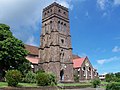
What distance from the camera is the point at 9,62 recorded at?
128 ft

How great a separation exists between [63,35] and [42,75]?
78.1 ft

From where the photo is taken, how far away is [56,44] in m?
54.0

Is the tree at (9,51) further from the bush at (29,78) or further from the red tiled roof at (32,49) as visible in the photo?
the red tiled roof at (32,49)

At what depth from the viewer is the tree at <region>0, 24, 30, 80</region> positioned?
36.8m

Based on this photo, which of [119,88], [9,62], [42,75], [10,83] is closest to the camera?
[119,88]

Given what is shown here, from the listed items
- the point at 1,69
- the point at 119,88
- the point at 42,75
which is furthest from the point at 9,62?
the point at 119,88

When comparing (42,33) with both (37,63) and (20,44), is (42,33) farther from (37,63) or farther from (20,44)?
(20,44)

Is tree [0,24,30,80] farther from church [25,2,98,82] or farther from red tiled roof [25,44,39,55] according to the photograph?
red tiled roof [25,44,39,55]

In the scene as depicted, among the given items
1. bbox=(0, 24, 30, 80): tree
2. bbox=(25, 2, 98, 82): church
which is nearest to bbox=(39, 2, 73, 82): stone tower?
bbox=(25, 2, 98, 82): church

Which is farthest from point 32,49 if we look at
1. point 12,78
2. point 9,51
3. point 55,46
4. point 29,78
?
point 12,78

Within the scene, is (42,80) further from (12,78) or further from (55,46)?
(55,46)

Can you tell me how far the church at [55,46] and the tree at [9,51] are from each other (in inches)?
513

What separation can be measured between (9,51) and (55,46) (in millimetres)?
18432

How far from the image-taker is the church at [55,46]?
53406 millimetres
